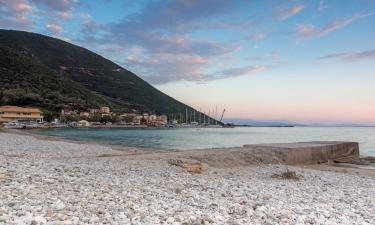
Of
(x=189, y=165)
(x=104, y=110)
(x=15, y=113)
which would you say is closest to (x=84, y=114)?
(x=104, y=110)

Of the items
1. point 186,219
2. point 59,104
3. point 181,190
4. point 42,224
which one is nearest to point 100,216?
point 42,224

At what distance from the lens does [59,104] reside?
15275 cm

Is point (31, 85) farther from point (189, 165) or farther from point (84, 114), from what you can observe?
point (189, 165)

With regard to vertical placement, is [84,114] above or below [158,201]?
above

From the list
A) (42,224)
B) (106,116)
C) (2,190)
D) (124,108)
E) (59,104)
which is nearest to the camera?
(42,224)

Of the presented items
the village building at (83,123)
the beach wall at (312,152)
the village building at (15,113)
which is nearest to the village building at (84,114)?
the village building at (83,123)

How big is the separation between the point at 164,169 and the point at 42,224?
10.0m

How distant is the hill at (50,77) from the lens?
138750 mm

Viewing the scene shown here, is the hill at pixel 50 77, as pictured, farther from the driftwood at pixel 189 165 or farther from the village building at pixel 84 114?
the driftwood at pixel 189 165

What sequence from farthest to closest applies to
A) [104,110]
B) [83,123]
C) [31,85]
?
[104,110]
[83,123]
[31,85]

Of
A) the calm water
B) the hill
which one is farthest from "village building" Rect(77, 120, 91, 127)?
the calm water

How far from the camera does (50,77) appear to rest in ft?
482

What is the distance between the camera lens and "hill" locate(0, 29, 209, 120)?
455 feet

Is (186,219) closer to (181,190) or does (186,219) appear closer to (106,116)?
(181,190)
